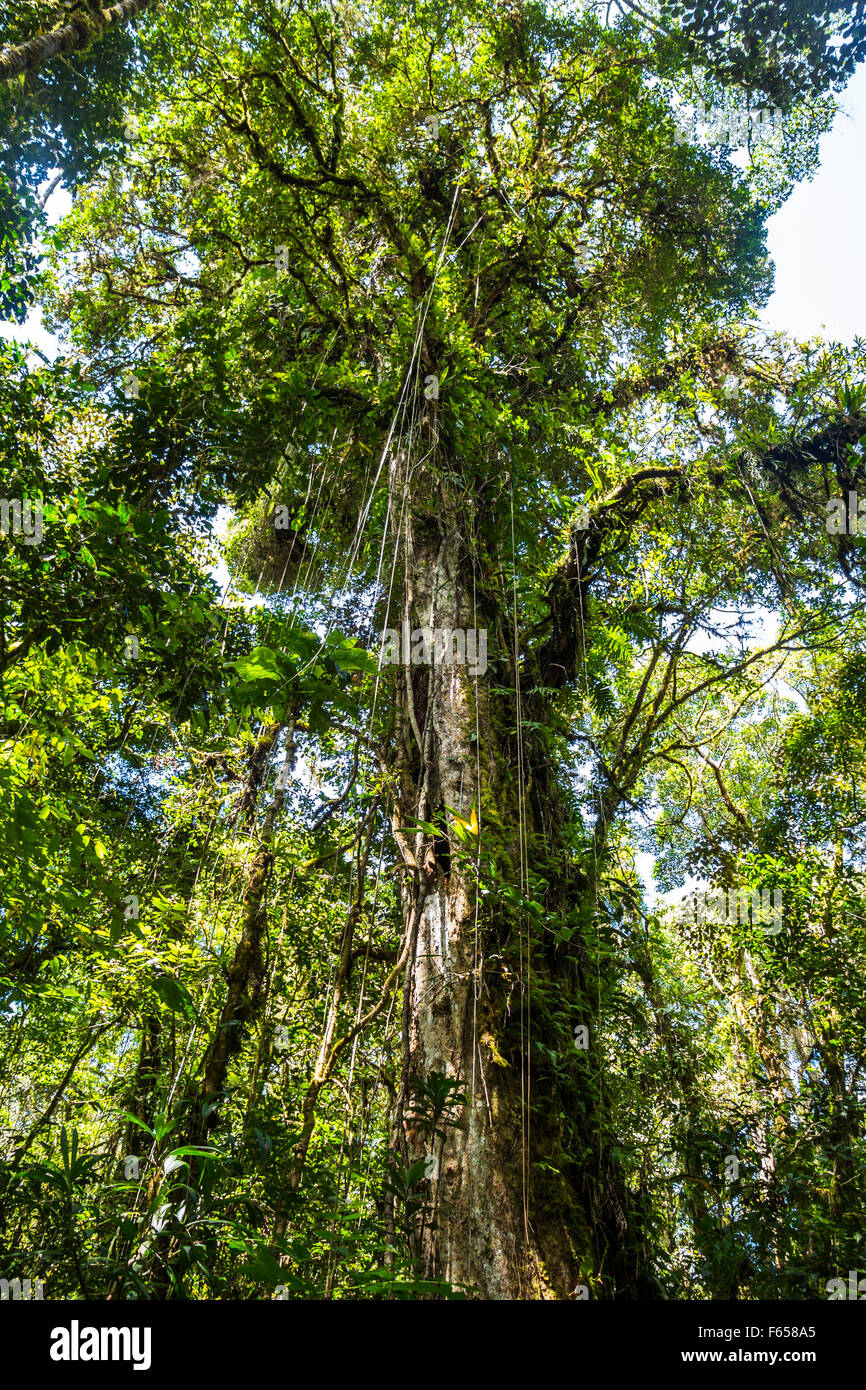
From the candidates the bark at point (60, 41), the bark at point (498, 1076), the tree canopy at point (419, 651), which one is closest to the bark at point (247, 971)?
the tree canopy at point (419, 651)

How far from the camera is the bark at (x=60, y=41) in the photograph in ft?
14.9

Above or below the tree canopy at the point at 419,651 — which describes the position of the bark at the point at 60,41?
above

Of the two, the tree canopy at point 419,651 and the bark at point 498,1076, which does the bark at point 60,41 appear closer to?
the tree canopy at point 419,651

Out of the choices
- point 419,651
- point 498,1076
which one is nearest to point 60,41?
point 419,651

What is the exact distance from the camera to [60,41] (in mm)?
4887

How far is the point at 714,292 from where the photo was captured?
6.32 m

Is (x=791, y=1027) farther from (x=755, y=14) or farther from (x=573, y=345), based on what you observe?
(x=755, y=14)

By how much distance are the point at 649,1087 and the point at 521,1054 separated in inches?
58.7

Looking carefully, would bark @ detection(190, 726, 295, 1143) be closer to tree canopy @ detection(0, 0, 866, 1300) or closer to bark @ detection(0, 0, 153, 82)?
tree canopy @ detection(0, 0, 866, 1300)

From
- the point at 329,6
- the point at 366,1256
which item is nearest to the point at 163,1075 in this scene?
the point at 366,1256

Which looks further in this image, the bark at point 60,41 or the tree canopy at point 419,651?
the bark at point 60,41

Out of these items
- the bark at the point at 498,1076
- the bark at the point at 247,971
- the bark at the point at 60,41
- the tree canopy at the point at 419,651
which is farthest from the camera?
the bark at the point at 60,41

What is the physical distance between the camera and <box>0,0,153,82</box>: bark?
4543mm

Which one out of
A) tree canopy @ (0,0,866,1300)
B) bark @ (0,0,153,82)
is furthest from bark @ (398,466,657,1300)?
bark @ (0,0,153,82)
